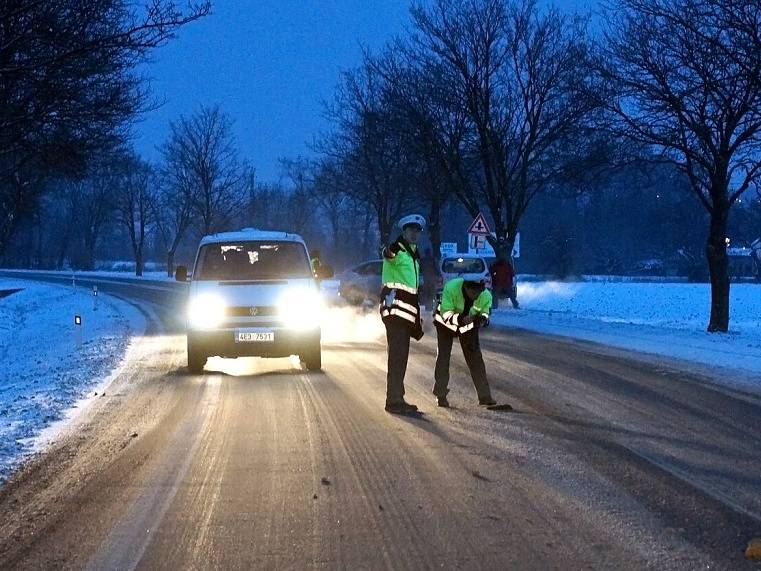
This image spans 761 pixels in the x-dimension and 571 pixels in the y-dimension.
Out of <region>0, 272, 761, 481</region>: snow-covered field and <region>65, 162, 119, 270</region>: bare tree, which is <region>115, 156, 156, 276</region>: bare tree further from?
<region>0, 272, 761, 481</region>: snow-covered field

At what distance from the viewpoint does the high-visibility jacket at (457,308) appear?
384 inches

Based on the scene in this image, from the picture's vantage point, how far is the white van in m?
12.6

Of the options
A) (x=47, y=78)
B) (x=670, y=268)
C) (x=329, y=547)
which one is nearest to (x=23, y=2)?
(x=47, y=78)

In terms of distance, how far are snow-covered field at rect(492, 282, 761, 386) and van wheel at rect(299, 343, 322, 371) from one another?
5.62 m

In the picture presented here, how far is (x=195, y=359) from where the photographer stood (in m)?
12.8

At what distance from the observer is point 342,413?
942cm

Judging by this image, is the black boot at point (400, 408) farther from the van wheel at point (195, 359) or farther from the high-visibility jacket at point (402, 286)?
the van wheel at point (195, 359)

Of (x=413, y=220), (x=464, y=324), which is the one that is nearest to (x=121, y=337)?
(x=464, y=324)

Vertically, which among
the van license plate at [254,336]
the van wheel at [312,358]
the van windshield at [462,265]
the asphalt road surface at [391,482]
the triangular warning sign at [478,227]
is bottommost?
the asphalt road surface at [391,482]

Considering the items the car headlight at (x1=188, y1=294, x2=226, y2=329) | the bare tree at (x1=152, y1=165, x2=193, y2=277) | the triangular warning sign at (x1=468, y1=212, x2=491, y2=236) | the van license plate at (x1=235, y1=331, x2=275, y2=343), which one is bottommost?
the van license plate at (x1=235, y1=331, x2=275, y2=343)

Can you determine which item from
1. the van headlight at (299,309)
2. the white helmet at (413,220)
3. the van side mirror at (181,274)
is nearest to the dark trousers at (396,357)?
the white helmet at (413,220)

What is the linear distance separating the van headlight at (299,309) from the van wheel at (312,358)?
39 centimetres

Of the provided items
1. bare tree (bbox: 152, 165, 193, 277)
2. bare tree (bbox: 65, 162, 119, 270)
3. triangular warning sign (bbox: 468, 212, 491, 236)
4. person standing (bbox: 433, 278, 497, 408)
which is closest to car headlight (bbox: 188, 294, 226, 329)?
person standing (bbox: 433, 278, 497, 408)

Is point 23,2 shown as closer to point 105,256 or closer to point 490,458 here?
point 490,458
